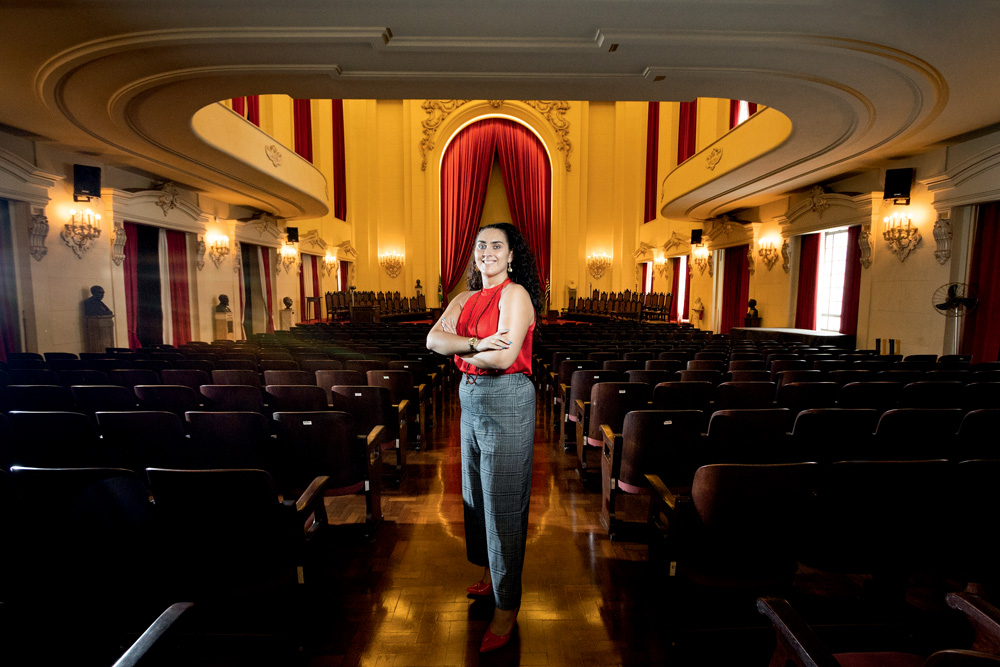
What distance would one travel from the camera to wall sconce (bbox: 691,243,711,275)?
44.5 ft

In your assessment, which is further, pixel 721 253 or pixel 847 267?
pixel 721 253

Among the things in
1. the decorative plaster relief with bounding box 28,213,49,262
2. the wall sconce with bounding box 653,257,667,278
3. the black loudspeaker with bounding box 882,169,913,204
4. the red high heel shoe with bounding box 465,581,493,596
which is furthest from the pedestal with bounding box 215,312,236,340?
the wall sconce with bounding box 653,257,667,278

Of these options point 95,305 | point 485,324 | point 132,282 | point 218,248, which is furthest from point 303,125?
point 485,324

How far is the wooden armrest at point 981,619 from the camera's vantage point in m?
0.96

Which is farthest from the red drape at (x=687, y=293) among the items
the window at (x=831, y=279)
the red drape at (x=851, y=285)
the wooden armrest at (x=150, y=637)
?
the wooden armrest at (x=150, y=637)

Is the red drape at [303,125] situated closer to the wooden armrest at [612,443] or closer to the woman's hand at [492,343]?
the wooden armrest at [612,443]

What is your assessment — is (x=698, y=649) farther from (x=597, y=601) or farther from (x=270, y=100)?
(x=270, y=100)

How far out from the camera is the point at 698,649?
1841 millimetres

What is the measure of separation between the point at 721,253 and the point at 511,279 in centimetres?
1282

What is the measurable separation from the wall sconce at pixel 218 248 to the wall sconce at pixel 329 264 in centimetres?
499

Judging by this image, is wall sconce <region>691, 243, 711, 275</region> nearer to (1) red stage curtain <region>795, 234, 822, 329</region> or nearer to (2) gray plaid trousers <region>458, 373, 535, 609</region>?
(1) red stage curtain <region>795, 234, 822, 329</region>

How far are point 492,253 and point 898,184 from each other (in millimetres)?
8438

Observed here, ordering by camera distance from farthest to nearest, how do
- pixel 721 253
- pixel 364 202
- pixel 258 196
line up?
1. pixel 364 202
2. pixel 721 253
3. pixel 258 196

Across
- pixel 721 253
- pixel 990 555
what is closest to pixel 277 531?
pixel 990 555
